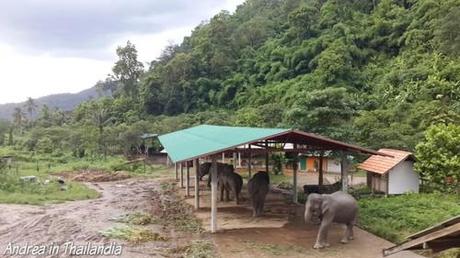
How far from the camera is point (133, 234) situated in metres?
13.5

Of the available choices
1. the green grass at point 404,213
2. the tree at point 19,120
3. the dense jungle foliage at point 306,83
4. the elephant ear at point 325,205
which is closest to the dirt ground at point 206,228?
the green grass at point 404,213

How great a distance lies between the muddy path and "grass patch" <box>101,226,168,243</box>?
0.89 feet

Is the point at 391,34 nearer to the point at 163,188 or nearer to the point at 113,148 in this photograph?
the point at 113,148

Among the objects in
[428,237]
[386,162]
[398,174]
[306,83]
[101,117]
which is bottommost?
[398,174]

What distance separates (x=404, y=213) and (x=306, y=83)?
35709mm

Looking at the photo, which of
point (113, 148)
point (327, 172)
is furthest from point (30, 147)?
point (327, 172)

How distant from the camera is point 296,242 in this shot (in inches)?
494

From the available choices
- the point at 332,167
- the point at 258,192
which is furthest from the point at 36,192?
the point at 332,167

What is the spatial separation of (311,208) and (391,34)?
133ft

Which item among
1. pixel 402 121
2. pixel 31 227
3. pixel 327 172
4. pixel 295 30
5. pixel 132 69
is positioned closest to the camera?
pixel 31 227

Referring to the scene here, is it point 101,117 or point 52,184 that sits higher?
point 101,117

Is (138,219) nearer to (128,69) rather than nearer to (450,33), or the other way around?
(450,33)

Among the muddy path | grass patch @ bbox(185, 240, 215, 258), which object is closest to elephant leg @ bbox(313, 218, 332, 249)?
grass patch @ bbox(185, 240, 215, 258)

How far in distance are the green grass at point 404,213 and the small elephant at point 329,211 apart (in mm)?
1209
